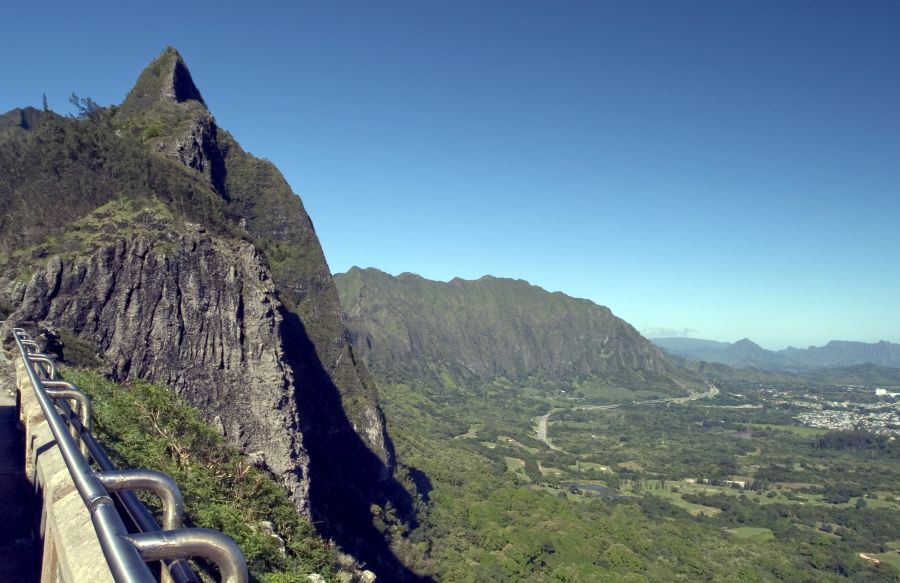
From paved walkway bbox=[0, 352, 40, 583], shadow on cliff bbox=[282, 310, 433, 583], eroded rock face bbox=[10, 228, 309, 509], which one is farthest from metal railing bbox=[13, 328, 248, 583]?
shadow on cliff bbox=[282, 310, 433, 583]

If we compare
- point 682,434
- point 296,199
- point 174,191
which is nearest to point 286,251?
point 296,199

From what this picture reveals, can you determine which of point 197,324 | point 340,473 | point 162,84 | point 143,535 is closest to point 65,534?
point 143,535

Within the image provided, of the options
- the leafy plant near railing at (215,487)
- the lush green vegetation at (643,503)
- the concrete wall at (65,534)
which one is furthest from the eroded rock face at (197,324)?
the concrete wall at (65,534)

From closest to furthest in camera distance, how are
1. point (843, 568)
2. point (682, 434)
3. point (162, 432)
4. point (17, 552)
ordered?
point (17, 552) < point (162, 432) < point (843, 568) < point (682, 434)

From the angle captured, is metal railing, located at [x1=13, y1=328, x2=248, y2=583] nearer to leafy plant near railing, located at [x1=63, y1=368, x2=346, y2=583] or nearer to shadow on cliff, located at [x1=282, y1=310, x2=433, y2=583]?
leafy plant near railing, located at [x1=63, y1=368, x2=346, y2=583]

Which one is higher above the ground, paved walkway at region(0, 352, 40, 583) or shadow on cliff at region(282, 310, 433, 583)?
paved walkway at region(0, 352, 40, 583)

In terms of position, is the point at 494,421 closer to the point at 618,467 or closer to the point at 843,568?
the point at 618,467
